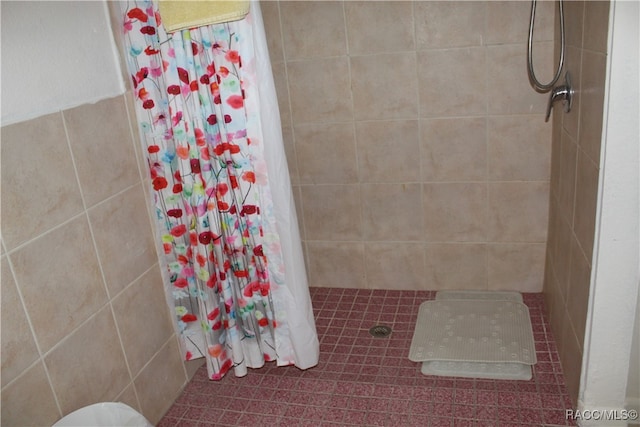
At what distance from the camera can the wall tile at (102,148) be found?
159 cm

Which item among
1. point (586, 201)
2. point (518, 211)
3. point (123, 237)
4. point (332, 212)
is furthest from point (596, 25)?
point (123, 237)

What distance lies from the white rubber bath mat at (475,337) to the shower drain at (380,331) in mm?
130

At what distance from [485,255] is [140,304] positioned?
60.0 inches

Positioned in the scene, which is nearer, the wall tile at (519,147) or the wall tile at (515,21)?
the wall tile at (515,21)

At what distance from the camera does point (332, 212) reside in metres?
2.65

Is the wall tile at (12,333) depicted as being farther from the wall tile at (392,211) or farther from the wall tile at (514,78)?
the wall tile at (514,78)

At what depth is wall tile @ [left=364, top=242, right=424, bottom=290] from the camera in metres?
2.63

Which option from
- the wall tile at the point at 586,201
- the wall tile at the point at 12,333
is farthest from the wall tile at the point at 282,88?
the wall tile at the point at 12,333

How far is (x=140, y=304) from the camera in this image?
73.6 inches

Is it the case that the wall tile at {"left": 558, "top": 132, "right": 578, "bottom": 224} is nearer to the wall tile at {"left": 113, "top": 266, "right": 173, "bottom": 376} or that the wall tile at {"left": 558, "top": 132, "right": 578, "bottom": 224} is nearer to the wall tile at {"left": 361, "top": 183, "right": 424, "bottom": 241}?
the wall tile at {"left": 361, "top": 183, "right": 424, "bottom": 241}

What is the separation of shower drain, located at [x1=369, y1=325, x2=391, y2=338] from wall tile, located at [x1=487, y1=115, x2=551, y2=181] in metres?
0.82

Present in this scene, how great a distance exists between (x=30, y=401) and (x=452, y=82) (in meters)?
1.88

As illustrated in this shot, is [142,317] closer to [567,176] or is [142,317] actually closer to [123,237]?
[123,237]

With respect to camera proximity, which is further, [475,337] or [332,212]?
[332,212]
